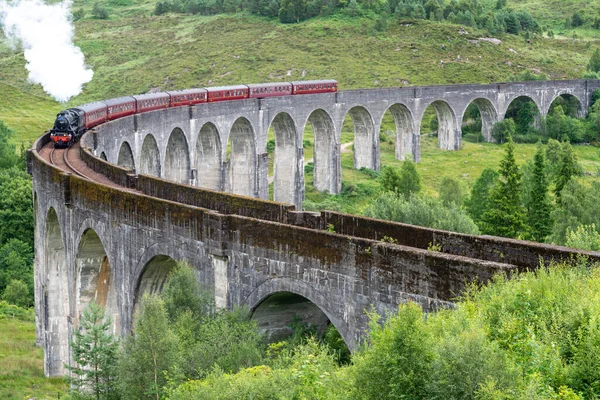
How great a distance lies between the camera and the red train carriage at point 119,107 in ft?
164

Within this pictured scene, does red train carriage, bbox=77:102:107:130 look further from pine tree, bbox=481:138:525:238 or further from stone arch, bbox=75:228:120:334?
pine tree, bbox=481:138:525:238

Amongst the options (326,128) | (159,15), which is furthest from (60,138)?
(159,15)

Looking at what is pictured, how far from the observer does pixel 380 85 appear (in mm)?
99938

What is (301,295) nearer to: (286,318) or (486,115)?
(286,318)

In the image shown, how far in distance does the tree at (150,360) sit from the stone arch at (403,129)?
58.7 metres

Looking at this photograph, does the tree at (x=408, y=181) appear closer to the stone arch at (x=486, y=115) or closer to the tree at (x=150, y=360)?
the stone arch at (x=486, y=115)

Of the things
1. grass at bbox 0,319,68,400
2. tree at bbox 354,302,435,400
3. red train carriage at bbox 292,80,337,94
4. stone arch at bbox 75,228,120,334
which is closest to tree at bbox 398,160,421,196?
red train carriage at bbox 292,80,337,94

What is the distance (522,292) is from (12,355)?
1150 inches

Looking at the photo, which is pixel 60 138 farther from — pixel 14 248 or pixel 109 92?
pixel 109 92

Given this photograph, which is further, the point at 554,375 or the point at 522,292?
the point at 522,292

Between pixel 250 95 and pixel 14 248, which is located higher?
pixel 250 95

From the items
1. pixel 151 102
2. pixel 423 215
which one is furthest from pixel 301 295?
pixel 151 102

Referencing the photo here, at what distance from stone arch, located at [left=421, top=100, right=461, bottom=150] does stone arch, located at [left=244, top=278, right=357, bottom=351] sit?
61.9m

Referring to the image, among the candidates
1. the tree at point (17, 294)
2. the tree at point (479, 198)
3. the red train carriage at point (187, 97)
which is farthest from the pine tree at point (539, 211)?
the tree at point (17, 294)
